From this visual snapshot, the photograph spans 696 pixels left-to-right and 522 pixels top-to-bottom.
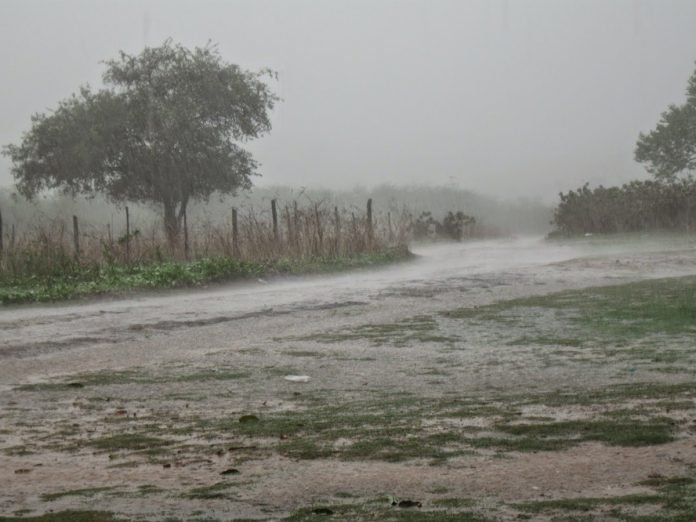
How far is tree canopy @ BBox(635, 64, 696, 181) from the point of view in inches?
2591

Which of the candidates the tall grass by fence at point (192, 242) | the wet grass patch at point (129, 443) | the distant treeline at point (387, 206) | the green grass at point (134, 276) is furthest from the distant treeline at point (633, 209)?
the wet grass patch at point (129, 443)

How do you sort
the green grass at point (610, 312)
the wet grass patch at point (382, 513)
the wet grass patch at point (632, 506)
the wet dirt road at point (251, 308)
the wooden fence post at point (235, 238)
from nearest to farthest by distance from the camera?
the wet grass patch at point (632, 506), the wet grass patch at point (382, 513), the wet dirt road at point (251, 308), the green grass at point (610, 312), the wooden fence post at point (235, 238)

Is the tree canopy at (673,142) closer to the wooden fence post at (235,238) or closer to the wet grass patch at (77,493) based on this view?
the wooden fence post at (235,238)

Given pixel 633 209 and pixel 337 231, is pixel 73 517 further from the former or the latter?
pixel 633 209

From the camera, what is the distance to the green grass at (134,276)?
2103 centimetres

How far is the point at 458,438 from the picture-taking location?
23.3 ft

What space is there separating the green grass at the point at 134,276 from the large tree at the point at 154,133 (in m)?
19.9

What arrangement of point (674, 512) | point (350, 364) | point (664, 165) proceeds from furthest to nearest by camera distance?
point (664, 165) < point (350, 364) < point (674, 512)

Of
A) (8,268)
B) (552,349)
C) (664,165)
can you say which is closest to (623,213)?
(664,165)

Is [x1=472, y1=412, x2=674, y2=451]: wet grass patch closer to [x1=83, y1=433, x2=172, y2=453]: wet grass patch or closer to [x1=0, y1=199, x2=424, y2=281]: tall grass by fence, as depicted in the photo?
[x1=83, y1=433, x2=172, y2=453]: wet grass patch

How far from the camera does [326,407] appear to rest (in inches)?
352

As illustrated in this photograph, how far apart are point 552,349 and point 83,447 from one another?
6646mm

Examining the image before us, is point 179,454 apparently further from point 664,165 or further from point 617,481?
point 664,165

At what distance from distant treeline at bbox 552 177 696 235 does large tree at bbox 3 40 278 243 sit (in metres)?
15.6
